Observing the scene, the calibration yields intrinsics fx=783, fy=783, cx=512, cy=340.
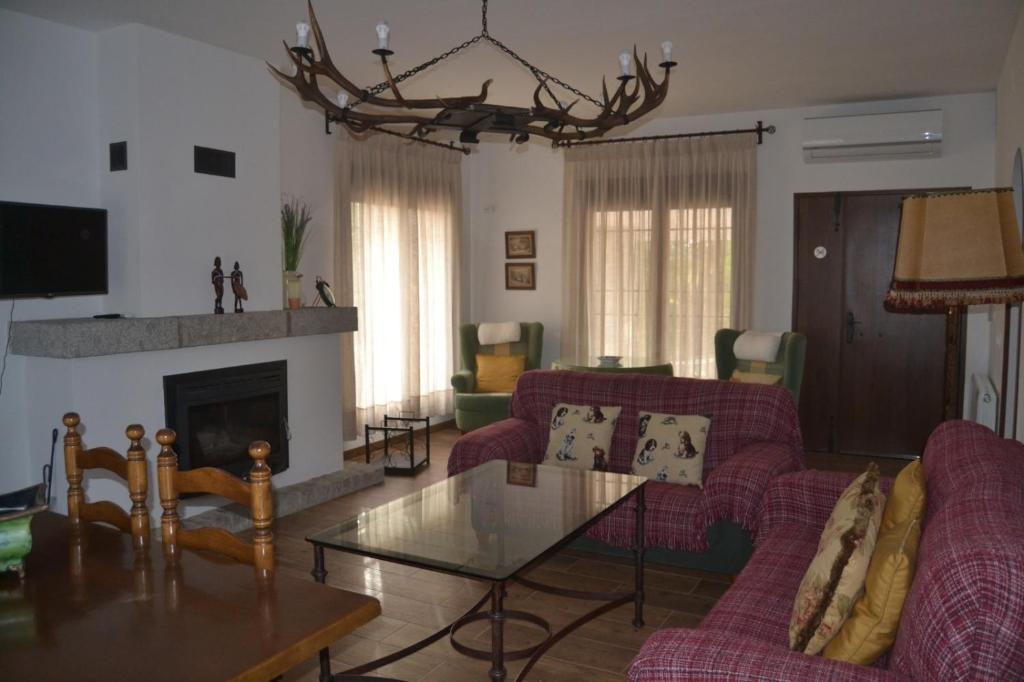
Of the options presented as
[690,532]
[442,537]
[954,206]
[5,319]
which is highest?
[954,206]

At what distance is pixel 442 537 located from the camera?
255 centimetres

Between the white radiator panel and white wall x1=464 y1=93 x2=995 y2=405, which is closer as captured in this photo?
the white radiator panel

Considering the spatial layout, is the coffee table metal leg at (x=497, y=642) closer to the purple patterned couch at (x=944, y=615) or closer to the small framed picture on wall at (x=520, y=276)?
the purple patterned couch at (x=944, y=615)

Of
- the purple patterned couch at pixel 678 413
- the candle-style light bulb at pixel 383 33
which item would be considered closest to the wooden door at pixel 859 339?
the purple patterned couch at pixel 678 413

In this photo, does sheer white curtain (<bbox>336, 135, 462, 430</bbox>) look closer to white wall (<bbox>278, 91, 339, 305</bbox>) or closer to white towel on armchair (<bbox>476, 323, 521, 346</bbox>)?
white wall (<bbox>278, 91, 339, 305</bbox>)

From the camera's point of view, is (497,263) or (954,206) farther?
(497,263)

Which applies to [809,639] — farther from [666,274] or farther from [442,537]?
[666,274]

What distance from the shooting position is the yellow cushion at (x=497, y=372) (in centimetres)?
674

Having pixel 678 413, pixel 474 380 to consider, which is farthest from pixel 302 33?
pixel 474 380

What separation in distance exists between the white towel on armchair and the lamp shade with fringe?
14.7ft

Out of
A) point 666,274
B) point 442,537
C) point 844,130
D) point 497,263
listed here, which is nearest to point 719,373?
point 666,274

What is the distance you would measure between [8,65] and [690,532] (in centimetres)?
385

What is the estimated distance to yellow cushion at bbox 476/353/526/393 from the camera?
22.1ft

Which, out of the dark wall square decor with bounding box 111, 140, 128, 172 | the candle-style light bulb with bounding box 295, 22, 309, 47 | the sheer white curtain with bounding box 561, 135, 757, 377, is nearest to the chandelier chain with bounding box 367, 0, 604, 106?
the candle-style light bulb with bounding box 295, 22, 309, 47
